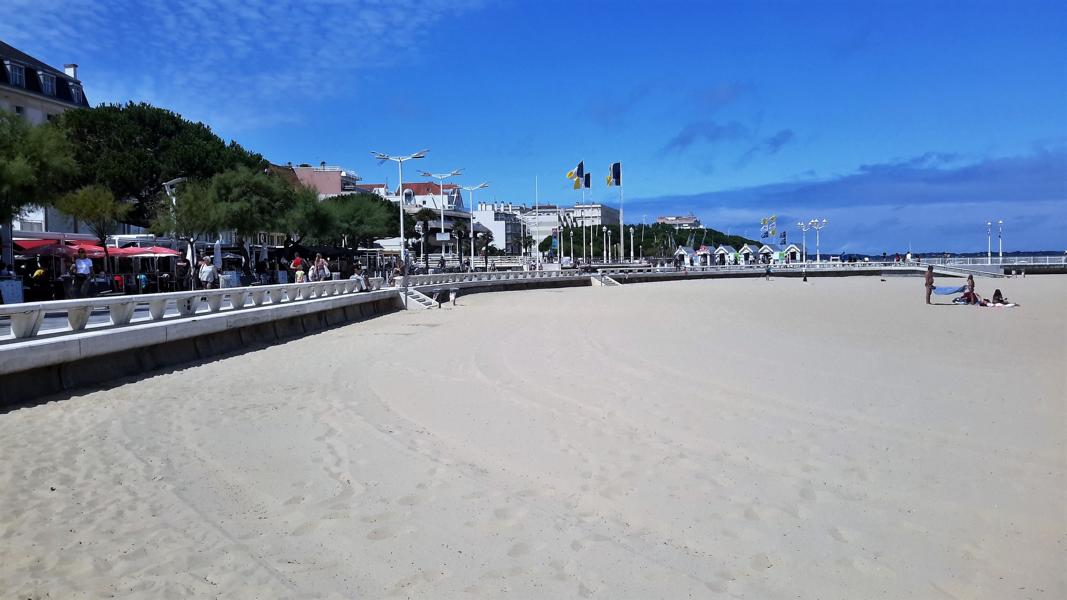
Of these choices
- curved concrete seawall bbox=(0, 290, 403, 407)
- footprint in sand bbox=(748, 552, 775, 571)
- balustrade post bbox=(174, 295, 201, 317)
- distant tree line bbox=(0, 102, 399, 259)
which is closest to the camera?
footprint in sand bbox=(748, 552, 775, 571)

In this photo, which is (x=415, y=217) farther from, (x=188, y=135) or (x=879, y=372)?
(x=879, y=372)

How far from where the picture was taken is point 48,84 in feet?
160

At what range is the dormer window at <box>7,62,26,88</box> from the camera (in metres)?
45.2

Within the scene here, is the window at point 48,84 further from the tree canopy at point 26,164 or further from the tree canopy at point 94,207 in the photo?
the tree canopy at point 26,164

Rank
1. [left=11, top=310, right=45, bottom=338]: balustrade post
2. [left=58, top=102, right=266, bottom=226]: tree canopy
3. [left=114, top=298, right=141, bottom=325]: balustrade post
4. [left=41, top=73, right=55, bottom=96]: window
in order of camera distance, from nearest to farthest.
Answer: [left=11, top=310, right=45, bottom=338]: balustrade post < [left=114, top=298, right=141, bottom=325]: balustrade post < [left=58, top=102, right=266, bottom=226]: tree canopy < [left=41, top=73, right=55, bottom=96]: window

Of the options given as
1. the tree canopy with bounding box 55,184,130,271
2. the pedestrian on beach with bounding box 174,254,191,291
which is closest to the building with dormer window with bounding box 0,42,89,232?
the tree canopy with bounding box 55,184,130,271

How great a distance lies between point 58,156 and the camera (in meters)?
26.0

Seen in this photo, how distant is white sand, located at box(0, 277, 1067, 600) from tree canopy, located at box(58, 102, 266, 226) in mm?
35983

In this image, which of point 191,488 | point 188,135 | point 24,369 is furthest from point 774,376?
point 188,135

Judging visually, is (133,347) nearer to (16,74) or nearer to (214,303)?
(214,303)

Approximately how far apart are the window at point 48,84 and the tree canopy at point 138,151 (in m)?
5.90

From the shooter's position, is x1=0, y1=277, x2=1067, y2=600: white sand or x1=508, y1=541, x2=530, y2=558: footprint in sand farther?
x1=508, y1=541, x2=530, y2=558: footprint in sand

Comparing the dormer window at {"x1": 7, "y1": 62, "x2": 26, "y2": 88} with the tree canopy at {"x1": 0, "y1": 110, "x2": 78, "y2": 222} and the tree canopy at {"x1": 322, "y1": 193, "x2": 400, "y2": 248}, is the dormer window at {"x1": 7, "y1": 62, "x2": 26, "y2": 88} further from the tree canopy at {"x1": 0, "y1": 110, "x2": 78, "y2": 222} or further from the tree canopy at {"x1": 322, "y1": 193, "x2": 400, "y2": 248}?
the tree canopy at {"x1": 0, "y1": 110, "x2": 78, "y2": 222}

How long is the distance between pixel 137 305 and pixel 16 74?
136 feet
